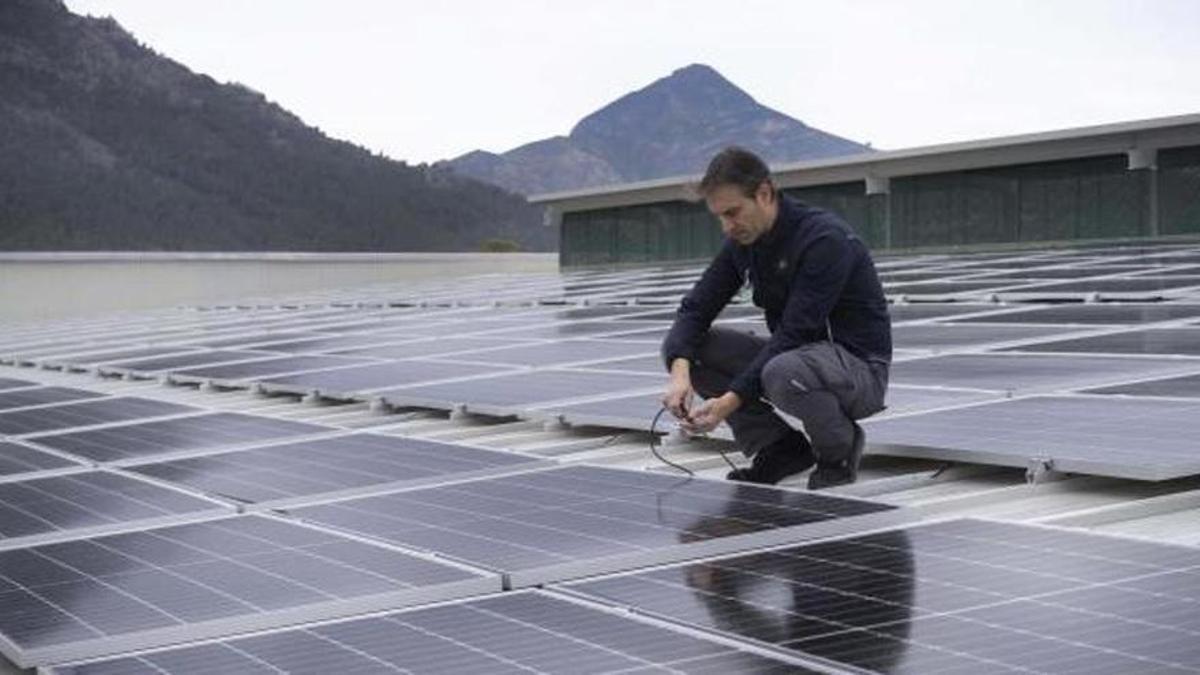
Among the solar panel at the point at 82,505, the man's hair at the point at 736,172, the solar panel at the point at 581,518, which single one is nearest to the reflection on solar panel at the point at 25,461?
the solar panel at the point at 82,505

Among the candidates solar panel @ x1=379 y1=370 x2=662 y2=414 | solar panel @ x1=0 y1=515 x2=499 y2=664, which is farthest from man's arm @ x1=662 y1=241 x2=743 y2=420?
solar panel @ x1=379 y1=370 x2=662 y2=414

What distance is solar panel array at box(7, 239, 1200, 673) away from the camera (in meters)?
5.43

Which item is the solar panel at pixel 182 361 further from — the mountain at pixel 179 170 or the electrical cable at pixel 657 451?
the mountain at pixel 179 170

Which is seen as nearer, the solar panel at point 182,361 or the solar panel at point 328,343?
the solar panel at point 182,361

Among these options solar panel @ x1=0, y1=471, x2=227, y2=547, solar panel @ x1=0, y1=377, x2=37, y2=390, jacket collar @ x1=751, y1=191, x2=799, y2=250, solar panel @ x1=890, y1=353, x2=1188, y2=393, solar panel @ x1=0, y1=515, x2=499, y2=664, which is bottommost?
solar panel @ x1=0, y1=377, x2=37, y2=390

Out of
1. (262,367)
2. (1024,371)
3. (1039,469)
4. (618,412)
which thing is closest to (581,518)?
(1039,469)

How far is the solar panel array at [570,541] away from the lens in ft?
17.8

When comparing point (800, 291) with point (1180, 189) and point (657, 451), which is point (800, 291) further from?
point (1180, 189)

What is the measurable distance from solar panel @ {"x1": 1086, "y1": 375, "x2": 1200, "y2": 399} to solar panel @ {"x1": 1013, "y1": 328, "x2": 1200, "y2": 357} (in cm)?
153

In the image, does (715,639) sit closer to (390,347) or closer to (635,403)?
(635,403)

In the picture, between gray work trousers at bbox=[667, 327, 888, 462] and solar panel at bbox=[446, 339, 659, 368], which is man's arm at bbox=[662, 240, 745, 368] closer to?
gray work trousers at bbox=[667, 327, 888, 462]

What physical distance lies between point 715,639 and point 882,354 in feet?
11.7

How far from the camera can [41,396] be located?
18.4 metres

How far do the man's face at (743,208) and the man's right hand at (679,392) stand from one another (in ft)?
2.67
